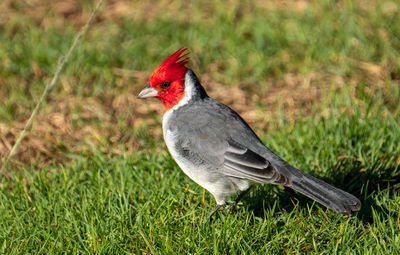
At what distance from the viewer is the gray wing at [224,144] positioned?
403cm

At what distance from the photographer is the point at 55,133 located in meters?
6.14

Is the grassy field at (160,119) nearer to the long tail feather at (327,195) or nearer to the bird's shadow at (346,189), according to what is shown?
the bird's shadow at (346,189)

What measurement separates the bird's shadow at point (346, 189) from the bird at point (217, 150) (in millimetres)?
197

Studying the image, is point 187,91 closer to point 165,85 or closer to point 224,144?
point 165,85

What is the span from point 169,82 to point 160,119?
167cm

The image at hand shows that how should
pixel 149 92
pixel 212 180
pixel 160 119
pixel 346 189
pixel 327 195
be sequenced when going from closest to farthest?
pixel 327 195, pixel 212 180, pixel 346 189, pixel 149 92, pixel 160 119

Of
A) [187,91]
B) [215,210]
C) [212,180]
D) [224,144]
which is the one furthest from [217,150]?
[187,91]

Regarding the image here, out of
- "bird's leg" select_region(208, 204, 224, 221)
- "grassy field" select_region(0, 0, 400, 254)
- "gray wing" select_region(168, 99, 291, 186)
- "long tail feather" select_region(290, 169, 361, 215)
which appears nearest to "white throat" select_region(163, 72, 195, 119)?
"gray wing" select_region(168, 99, 291, 186)

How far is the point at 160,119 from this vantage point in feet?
20.8

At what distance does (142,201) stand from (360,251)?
178 cm

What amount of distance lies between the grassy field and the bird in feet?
0.84

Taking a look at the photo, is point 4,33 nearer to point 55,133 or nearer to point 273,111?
point 55,133

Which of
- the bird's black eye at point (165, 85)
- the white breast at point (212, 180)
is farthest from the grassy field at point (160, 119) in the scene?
the bird's black eye at point (165, 85)

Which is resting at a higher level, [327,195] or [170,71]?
[170,71]
